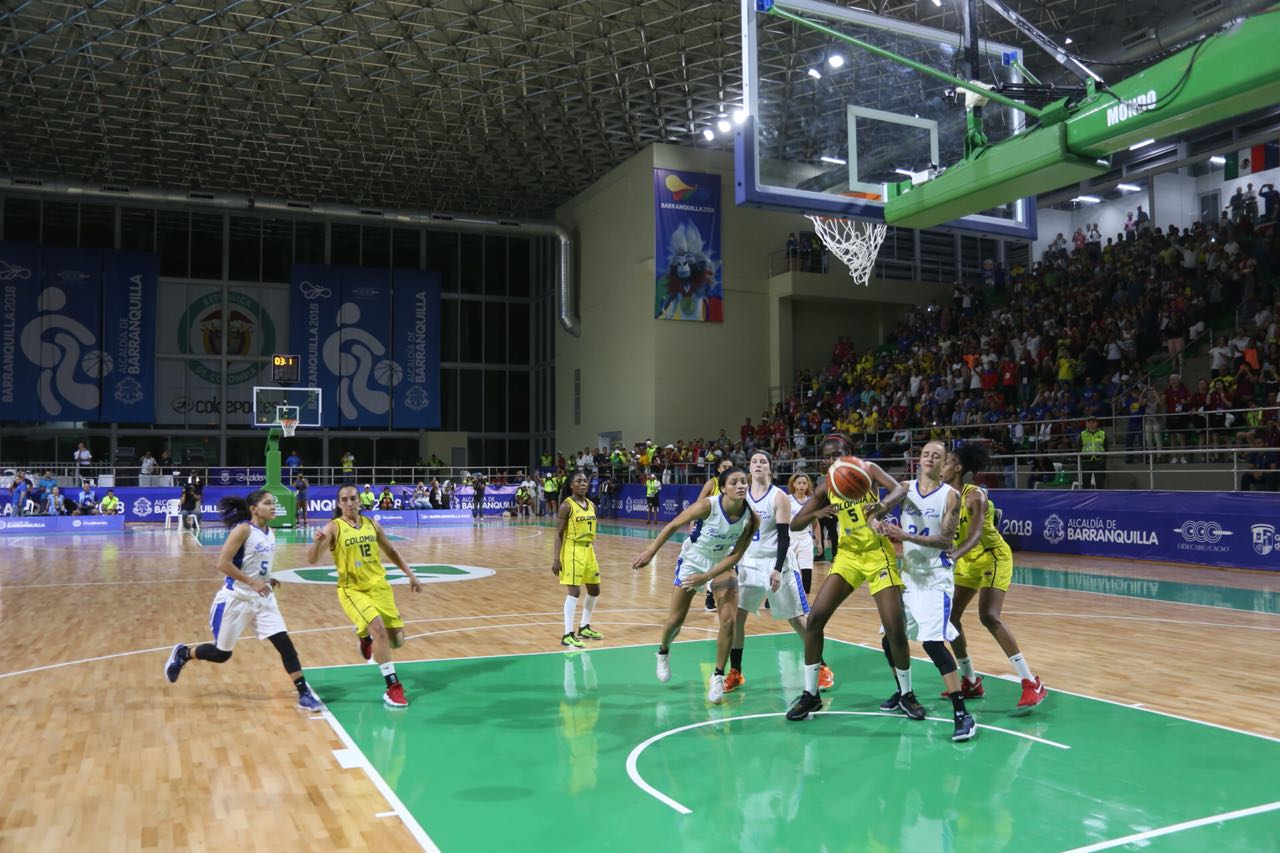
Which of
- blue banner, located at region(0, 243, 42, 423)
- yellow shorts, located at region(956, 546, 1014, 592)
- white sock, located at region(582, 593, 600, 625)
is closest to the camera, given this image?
yellow shorts, located at region(956, 546, 1014, 592)

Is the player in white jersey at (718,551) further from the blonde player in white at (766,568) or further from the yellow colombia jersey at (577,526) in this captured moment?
the yellow colombia jersey at (577,526)

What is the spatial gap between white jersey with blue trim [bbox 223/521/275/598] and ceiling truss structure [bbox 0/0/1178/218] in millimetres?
17655

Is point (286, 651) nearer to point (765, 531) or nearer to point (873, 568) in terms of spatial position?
point (765, 531)

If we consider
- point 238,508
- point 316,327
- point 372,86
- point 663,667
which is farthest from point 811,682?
point 316,327

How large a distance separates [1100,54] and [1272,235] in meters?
7.11

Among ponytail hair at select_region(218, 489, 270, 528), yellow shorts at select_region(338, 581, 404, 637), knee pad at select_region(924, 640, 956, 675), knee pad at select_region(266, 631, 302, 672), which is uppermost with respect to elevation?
ponytail hair at select_region(218, 489, 270, 528)

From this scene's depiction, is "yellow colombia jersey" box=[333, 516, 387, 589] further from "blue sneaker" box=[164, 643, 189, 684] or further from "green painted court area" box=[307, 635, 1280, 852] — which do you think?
"blue sneaker" box=[164, 643, 189, 684]

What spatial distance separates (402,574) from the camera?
52.0 feet

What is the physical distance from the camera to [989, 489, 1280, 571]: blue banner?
48.4 ft

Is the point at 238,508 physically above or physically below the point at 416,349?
below

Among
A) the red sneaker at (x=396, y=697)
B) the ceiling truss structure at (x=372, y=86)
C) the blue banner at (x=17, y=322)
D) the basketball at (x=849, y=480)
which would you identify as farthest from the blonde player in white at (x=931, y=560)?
the blue banner at (x=17, y=322)

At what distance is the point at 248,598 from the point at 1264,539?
560 inches

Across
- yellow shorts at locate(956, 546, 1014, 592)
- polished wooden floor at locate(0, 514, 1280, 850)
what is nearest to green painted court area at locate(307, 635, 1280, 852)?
polished wooden floor at locate(0, 514, 1280, 850)

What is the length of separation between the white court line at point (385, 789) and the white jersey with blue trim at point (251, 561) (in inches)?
43.1
